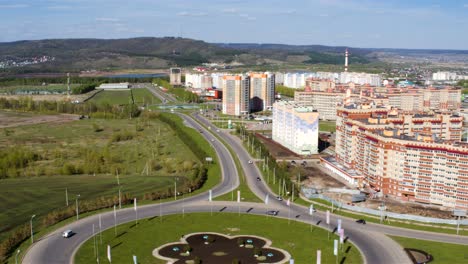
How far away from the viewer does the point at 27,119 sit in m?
125

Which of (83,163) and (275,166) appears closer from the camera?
(275,166)

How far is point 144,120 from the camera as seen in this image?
404 ft

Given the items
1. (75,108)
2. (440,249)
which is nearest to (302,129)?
(440,249)

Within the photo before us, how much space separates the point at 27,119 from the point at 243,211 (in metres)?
86.1

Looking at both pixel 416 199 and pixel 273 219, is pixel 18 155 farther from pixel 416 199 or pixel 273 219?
pixel 416 199

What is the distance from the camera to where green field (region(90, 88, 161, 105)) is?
159250 mm

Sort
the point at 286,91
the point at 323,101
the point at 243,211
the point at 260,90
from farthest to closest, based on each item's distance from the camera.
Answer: the point at 286,91 < the point at 260,90 < the point at 323,101 < the point at 243,211

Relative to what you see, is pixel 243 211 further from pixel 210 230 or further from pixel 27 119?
pixel 27 119

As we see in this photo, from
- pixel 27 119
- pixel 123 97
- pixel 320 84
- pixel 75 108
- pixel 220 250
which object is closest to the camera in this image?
pixel 220 250

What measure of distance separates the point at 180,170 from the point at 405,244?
1498 inches

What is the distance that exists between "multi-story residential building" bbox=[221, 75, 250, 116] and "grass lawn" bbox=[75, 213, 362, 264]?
259ft

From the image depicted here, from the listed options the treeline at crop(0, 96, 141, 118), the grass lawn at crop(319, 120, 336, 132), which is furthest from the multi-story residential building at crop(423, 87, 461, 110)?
the treeline at crop(0, 96, 141, 118)

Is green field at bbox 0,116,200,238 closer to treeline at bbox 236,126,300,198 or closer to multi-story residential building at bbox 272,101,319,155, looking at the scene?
treeline at bbox 236,126,300,198

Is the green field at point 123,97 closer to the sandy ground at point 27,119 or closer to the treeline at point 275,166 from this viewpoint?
the sandy ground at point 27,119
